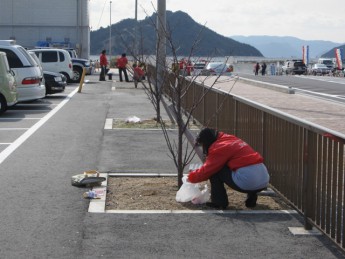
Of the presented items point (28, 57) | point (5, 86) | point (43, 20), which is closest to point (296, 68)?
point (43, 20)

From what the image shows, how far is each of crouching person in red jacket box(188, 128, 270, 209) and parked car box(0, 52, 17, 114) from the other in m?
11.4

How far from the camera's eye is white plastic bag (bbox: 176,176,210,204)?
812 centimetres

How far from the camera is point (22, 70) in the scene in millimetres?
20562

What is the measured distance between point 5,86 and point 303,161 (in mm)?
12595

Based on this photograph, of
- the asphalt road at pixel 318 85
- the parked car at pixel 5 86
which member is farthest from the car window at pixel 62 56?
the parked car at pixel 5 86

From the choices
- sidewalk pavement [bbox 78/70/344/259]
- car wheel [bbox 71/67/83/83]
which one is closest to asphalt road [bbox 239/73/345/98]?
car wheel [bbox 71/67/83/83]

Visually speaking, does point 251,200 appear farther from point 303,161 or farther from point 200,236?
point 200,236

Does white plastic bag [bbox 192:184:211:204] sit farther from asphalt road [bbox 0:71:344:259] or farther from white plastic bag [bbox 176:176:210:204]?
asphalt road [bbox 0:71:344:259]

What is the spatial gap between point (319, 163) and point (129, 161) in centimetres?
513

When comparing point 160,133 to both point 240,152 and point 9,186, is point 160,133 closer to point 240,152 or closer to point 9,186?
point 9,186

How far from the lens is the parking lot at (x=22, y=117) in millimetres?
14495

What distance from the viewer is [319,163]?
21.9 ft

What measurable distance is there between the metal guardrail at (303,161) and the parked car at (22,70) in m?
11.3

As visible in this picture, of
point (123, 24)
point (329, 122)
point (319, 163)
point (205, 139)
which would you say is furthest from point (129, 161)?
point (123, 24)
